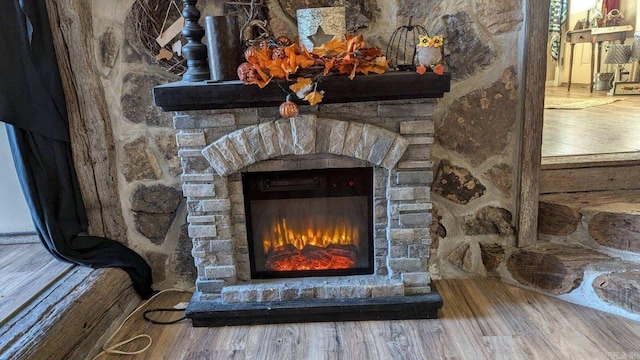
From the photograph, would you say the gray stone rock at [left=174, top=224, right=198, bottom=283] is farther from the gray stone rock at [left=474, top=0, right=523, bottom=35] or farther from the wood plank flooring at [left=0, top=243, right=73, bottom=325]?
the gray stone rock at [left=474, top=0, right=523, bottom=35]

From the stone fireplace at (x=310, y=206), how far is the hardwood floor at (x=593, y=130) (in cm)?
107

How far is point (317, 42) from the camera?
5.91 feet

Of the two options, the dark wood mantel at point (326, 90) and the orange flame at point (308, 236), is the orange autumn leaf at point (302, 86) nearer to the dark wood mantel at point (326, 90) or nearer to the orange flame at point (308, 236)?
the dark wood mantel at point (326, 90)

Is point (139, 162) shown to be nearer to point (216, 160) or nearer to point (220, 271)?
point (216, 160)

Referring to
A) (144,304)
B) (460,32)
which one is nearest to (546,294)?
(460,32)

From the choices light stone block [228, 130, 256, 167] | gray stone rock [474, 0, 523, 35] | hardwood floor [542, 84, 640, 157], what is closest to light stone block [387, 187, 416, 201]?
light stone block [228, 130, 256, 167]

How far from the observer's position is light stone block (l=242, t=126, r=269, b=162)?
5.98ft

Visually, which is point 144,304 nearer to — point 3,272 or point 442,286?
point 3,272

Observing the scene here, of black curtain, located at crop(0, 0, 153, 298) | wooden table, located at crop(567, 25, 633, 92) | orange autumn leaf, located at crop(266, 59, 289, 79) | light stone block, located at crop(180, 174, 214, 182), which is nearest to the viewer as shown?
orange autumn leaf, located at crop(266, 59, 289, 79)

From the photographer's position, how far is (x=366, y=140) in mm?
1826

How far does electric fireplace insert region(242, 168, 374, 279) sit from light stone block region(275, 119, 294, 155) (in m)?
0.15

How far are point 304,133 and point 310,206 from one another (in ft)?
1.28

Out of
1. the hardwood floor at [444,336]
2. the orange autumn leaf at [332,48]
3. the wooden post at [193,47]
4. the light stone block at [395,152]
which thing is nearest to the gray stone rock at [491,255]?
the hardwood floor at [444,336]

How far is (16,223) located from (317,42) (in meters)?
1.78
